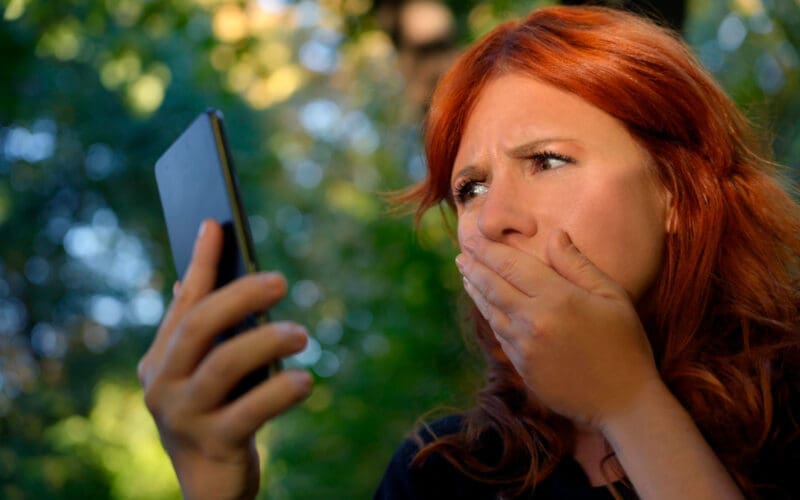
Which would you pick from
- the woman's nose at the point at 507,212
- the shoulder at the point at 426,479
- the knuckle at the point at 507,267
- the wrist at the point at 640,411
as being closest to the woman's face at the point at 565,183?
the woman's nose at the point at 507,212

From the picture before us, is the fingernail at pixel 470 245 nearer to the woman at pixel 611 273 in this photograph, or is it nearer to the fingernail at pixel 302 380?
the woman at pixel 611 273

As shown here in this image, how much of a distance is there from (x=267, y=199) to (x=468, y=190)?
200 inches

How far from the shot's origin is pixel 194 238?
98 centimetres

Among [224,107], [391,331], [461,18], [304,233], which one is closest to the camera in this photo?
[391,331]

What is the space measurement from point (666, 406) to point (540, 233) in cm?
34

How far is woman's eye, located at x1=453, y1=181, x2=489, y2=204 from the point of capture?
4.91 ft

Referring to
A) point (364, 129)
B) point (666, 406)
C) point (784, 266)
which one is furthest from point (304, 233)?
point (666, 406)

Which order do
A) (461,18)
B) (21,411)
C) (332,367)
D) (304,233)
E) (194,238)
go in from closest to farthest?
(194,238)
(332,367)
(461,18)
(304,233)
(21,411)

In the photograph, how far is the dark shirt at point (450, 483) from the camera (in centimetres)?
137

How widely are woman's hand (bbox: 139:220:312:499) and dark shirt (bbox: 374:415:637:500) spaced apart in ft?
2.22

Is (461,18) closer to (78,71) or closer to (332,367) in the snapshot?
(332,367)

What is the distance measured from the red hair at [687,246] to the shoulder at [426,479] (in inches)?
0.9

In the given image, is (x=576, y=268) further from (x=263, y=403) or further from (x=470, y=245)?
(x=263, y=403)

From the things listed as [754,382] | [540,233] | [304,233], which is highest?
[540,233]
